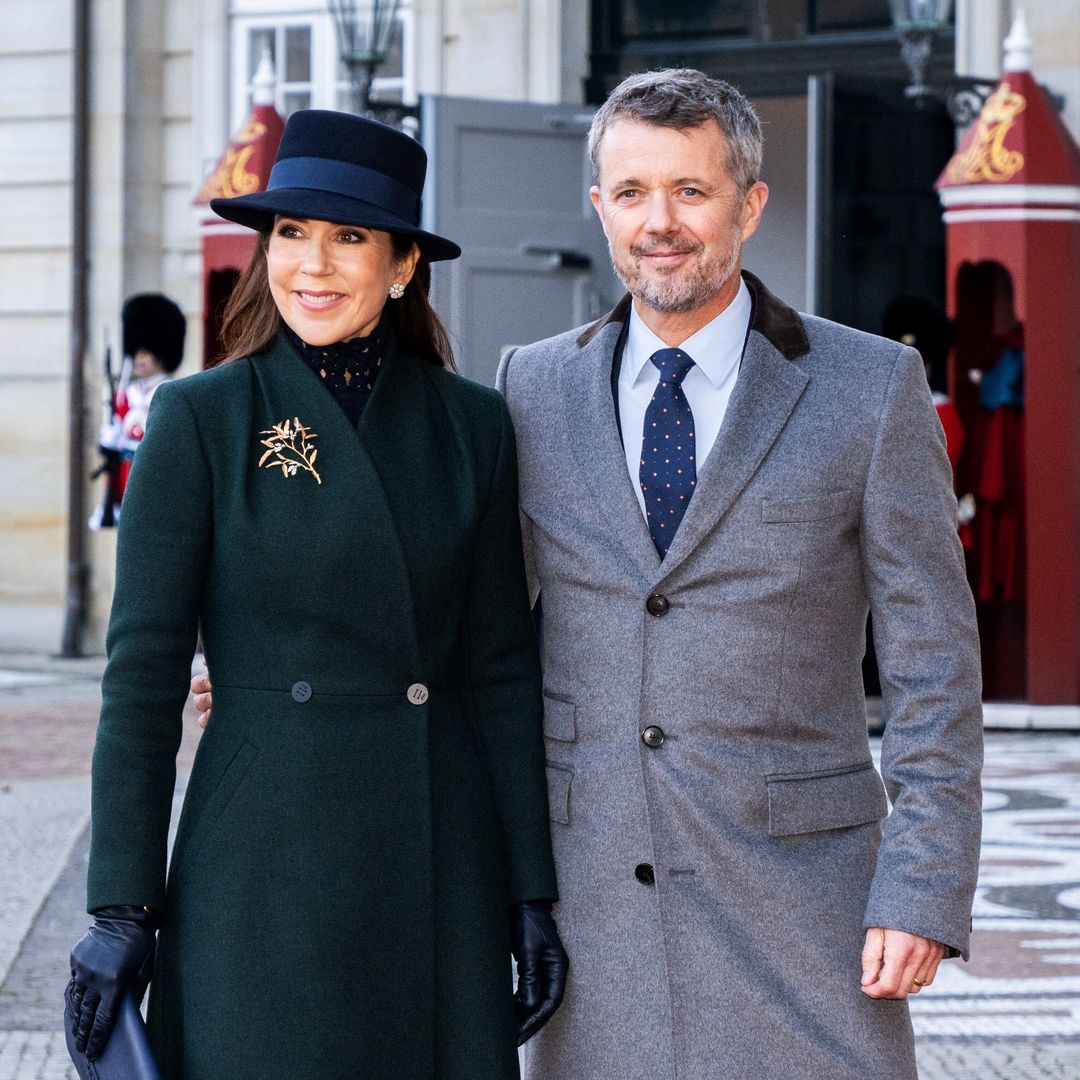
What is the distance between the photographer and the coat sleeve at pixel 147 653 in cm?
290

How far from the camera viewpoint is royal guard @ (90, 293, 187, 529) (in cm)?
1148

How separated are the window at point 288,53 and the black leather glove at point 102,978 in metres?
11.3

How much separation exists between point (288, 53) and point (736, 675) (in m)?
A: 11.5

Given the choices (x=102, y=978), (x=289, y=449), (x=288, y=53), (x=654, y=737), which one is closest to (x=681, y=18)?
(x=288, y=53)

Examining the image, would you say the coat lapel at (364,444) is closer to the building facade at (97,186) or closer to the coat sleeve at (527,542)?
the coat sleeve at (527,542)

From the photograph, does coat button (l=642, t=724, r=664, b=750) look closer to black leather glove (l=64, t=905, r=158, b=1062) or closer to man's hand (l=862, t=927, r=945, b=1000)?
man's hand (l=862, t=927, r=945, b=1000)

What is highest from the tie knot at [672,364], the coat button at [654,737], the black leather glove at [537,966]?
the tie knot at [672,364]

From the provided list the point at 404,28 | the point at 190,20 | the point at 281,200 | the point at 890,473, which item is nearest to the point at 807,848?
the point at 890,473

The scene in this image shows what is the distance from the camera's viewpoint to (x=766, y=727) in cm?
296

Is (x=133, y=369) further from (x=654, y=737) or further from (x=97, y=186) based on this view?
(x=654, y=737)

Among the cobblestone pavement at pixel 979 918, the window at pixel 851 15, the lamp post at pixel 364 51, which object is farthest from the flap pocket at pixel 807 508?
the window at pixel 851 15

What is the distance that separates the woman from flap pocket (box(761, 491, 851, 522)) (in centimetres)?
40

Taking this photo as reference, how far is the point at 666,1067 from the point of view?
301 centimetres

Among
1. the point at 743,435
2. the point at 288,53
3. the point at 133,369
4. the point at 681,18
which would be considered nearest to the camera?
the point at 743,435
